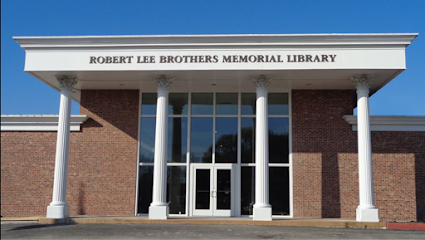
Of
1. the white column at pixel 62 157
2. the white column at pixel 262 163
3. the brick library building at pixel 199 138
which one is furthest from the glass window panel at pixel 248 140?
the white column at pixel 62 157

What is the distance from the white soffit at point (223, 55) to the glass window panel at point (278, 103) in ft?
6.57

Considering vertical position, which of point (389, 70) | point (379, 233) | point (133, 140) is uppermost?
point (389, 70)

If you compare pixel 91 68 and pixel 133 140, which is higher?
pixel 91 68

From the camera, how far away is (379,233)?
1345 centimetres

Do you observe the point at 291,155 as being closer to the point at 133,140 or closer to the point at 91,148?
the point at 133,140

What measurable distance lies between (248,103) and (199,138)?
2.57 m

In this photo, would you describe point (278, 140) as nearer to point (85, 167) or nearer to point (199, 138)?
point (199, 138)

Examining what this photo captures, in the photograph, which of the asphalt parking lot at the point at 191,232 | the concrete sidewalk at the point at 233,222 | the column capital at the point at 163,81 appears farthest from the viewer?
the column capital at the point at 163,81

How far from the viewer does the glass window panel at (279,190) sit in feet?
59.4

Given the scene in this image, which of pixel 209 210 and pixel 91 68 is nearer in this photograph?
pixel 91 68

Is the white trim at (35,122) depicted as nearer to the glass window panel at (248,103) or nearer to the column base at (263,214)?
the glass window panel at (248,103)

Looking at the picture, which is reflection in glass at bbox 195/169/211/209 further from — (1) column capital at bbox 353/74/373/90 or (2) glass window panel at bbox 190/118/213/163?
(1) column capital at bbox 353/74/373/90

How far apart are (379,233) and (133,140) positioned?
33.7ft

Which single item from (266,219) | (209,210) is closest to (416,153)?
(266,219)
